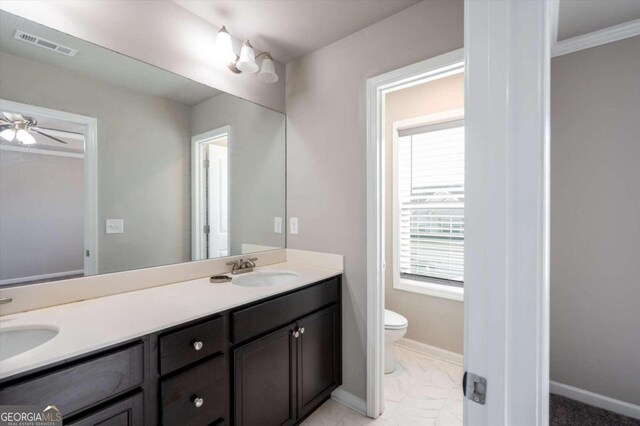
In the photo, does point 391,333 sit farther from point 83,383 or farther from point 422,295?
A: point 83,383

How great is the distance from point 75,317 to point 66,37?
1208 millimetres

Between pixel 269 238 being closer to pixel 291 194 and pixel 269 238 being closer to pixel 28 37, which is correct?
pixel 291 194

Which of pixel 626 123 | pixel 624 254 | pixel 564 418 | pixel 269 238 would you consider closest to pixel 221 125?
pixel 269 238

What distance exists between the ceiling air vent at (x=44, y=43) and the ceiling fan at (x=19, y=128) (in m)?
0.32

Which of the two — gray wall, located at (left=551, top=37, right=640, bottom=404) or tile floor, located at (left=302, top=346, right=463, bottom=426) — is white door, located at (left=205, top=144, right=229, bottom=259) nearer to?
tile floor, located at (left=302, top=346, right=463, bottom=426)

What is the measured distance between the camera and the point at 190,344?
114cm

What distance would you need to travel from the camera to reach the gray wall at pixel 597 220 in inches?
63.9

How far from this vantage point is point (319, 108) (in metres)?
2.08

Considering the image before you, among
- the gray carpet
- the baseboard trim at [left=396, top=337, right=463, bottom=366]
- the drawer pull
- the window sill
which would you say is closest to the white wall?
the drawer pull

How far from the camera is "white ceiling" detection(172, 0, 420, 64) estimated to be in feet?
5.30

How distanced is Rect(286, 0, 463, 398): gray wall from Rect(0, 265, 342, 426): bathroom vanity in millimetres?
183

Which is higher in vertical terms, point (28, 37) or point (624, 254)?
point (28, 37)

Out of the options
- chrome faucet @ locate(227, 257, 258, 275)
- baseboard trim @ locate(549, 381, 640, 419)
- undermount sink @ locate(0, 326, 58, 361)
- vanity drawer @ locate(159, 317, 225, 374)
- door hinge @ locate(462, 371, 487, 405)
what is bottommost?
baseboard trim @ locate(549, 381, 640, 419)

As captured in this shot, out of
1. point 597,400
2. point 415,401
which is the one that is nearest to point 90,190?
point 415,401
